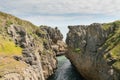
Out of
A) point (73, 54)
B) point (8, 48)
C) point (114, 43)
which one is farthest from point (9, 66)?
point (73, 54)

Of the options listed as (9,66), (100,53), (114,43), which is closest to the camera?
(9,66)

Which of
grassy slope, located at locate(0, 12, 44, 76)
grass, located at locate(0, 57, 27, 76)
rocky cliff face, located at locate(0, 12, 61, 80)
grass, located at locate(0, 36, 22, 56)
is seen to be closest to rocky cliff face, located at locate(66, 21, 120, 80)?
rocky cliff face, located at locate(0, 12, 61, 80)

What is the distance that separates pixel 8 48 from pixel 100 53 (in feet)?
99.9

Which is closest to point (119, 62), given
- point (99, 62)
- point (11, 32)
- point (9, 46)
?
point (99, 62)

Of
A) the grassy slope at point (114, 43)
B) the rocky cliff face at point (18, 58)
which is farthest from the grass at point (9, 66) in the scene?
the grassy slope at point (114, 43)

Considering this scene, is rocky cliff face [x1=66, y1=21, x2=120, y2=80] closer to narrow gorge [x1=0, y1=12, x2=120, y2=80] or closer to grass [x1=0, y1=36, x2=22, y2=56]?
narrow gorge [x1=0, y1=12, x2=120, y2=80]

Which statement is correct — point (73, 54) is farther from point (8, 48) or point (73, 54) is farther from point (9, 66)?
point (9, 66)

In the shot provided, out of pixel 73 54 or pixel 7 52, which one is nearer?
pixel 7 52

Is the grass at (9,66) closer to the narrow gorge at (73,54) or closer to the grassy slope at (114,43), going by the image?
the narrow gorge at (73,54)

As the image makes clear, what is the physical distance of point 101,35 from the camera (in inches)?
3883

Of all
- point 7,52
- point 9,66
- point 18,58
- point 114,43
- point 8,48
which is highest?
point 8,48

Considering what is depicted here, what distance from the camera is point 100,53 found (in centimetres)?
8750

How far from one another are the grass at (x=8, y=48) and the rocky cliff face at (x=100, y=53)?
25978 mm

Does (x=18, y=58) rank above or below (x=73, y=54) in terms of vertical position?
above
